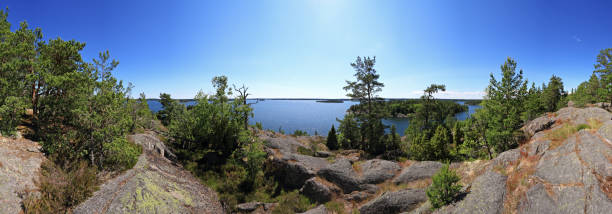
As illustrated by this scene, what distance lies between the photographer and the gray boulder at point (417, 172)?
1268cm

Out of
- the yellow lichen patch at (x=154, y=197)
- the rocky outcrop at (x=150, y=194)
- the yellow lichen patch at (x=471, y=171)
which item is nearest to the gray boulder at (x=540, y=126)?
the yellow lichen patch at (x=471, y=171)

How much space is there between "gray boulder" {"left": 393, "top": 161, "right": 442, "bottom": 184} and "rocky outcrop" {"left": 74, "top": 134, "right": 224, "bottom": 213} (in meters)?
11.3

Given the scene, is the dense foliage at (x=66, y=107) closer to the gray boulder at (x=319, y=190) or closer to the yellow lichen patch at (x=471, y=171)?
the gray boulder at (x=319, y=190)

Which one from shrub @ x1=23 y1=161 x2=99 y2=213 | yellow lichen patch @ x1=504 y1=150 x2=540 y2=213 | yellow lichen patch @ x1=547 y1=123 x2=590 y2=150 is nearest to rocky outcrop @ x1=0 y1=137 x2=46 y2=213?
shrub @ x1=23 y1=161 x2=99 y2=213

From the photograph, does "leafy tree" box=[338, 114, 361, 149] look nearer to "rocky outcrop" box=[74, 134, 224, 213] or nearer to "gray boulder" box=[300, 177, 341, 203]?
"gray boulder" box=[300, 177, 341, 203]

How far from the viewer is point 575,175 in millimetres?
6121

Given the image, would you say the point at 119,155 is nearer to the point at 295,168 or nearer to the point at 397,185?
the point at 295,168

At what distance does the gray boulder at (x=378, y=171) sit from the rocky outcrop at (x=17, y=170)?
49.1 ft

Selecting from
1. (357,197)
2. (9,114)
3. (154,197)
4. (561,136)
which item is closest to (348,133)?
(357,197)

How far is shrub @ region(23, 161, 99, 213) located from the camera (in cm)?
653

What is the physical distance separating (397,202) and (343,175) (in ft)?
15.0

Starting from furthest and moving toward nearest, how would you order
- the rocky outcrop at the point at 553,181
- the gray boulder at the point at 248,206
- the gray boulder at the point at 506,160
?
the gray boulder at the point at 248,206
the gray boulder at the point at 506,160
the rocky outcrop at the point at 553,181

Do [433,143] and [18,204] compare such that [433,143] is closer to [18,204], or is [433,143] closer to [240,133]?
[240,133]

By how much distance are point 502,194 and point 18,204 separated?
15961 millimetres
